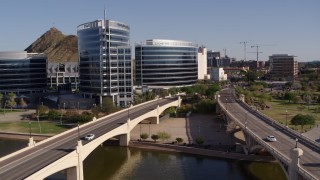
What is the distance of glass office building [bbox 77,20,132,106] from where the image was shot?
127188mm

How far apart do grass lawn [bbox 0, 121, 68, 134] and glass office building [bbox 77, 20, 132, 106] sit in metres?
29.2

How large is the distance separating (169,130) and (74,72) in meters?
96.6

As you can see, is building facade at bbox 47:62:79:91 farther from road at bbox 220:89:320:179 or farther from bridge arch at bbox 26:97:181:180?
bridge arch at bbox 26:97:181:180

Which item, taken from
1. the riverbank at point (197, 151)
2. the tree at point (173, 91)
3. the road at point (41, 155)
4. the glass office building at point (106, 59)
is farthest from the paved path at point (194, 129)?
the tree at point (173, 91)

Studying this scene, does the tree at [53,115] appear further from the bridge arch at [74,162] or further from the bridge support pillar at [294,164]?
the bridge support pillar at [294,164]

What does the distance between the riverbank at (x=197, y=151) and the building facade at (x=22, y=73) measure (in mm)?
89499

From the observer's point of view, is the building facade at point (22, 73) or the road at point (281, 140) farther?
the building facade at point (22, 73)

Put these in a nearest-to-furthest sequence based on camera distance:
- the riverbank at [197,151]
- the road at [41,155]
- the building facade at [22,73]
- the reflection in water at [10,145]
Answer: the road at [41,155] < the riverbank at [197,151] < the reflection in water at [10,145] < the building facade at [22,73]

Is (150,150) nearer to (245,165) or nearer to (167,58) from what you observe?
(245,165)

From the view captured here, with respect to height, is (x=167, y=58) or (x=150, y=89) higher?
(x=167, y=58)

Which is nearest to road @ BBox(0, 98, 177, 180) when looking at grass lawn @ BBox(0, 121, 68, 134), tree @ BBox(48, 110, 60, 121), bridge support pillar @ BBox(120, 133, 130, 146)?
bridge support pillar @ BBox(120, 133, 130, 146)

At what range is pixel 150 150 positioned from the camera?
78.4m

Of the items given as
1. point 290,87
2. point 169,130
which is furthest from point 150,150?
point 290,87

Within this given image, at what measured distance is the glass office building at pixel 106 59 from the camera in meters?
127
